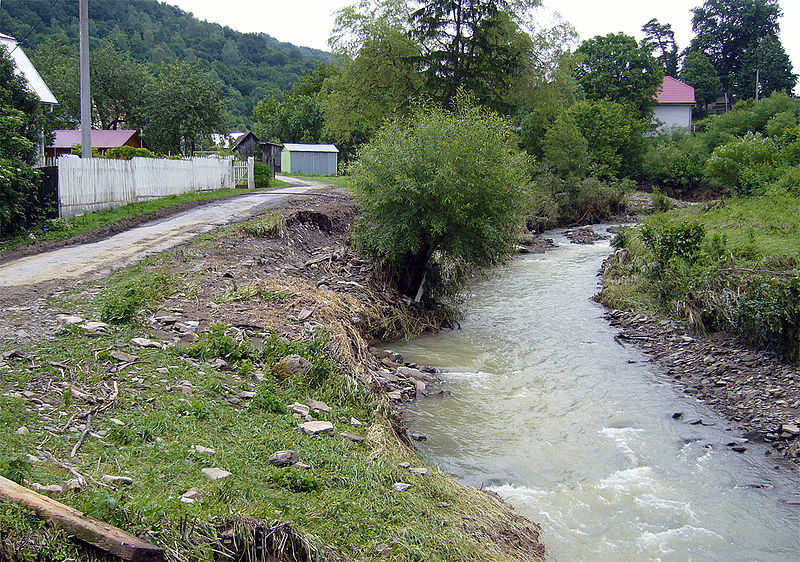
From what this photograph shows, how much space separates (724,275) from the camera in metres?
14.0

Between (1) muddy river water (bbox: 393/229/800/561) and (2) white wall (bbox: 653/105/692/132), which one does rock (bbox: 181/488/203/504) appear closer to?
(1) muddy river water (bbox: 393/229/800/561)

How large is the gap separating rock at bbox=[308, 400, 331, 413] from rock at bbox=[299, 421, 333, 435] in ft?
1.66

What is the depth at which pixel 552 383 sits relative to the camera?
12.1 meters

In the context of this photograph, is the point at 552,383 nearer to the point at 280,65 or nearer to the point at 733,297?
the point at 733,297

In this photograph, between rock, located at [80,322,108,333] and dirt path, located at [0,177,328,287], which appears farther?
dirt path, located at [0,177,328,287]

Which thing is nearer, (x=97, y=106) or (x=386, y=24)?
(x=386, y=24)

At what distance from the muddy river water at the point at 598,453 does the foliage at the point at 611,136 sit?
30.2m

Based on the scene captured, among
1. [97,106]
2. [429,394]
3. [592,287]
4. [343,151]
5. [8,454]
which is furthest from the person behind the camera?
[343,151]

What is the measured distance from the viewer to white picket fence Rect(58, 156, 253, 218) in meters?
17.1

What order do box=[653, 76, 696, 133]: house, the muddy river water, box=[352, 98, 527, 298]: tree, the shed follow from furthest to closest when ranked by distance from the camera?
box=[653, 76, 696, 133]: house, the shed, box=[352, 98, 527, 298]: tree, the muddy river water

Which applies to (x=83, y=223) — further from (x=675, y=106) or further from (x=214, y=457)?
(x=675, y=106)

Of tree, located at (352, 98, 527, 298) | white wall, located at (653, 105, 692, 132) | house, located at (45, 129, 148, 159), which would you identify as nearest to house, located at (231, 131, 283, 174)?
house, located at (45, 129, 148, 159)

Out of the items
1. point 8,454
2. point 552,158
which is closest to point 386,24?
point 552,158

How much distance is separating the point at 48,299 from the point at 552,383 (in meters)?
8.36
